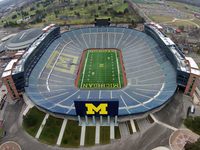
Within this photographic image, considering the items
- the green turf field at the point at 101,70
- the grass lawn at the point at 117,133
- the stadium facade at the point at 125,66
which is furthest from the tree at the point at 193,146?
the green turf field at the point at 101,70

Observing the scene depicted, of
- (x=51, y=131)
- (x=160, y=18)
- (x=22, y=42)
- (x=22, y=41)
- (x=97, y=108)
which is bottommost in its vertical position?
(x=51, y=131)

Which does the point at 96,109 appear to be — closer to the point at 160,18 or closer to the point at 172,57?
the point at 172,57

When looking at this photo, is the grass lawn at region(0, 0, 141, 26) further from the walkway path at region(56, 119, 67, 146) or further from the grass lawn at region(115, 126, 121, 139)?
the grass lawn at region(115, 126, 121, 139)

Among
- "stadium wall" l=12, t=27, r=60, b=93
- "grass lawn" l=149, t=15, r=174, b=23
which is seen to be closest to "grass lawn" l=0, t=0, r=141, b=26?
"grass lawn" l=149, t=15, r=174, b=23

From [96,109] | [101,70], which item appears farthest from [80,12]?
[96,109]

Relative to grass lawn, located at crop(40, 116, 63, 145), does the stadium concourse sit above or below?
→ above

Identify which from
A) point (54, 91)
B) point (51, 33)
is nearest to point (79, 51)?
point (51, 33)
